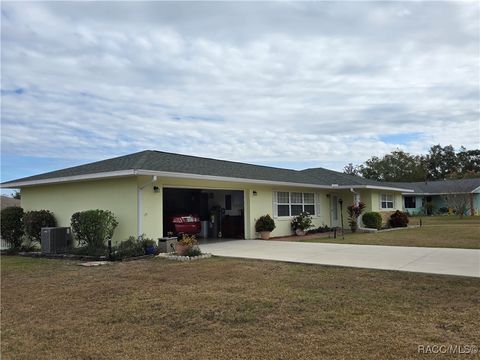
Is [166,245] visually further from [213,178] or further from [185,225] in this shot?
[213,178]

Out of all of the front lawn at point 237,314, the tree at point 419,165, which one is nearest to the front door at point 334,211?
the front lawn at point 237,314

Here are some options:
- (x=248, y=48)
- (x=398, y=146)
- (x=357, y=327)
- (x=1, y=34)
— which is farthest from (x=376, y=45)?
(x=398, y=146)

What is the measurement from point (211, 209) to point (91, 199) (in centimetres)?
680

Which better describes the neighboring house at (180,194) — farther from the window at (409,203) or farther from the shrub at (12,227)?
the window at (409,203)

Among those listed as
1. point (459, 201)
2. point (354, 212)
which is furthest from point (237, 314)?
point (459, 201)

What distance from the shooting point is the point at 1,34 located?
9.72m

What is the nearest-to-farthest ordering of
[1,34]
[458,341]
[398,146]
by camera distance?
[458,341] < [1,34] < [398,146]

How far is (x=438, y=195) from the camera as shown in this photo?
4541 cm

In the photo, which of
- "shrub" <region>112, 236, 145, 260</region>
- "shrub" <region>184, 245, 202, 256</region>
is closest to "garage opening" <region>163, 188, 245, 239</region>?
"shrub" <region>112, 236, 145, 260</region>

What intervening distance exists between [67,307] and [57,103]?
11.2 m

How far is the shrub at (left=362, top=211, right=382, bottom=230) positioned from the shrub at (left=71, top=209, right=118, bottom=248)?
15.1 meters

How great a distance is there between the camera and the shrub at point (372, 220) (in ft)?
74.7

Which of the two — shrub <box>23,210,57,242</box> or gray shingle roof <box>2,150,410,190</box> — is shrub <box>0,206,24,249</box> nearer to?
shrub <box>23,210,57,242</box>

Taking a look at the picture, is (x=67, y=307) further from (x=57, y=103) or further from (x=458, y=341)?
(x=57, y=103)
